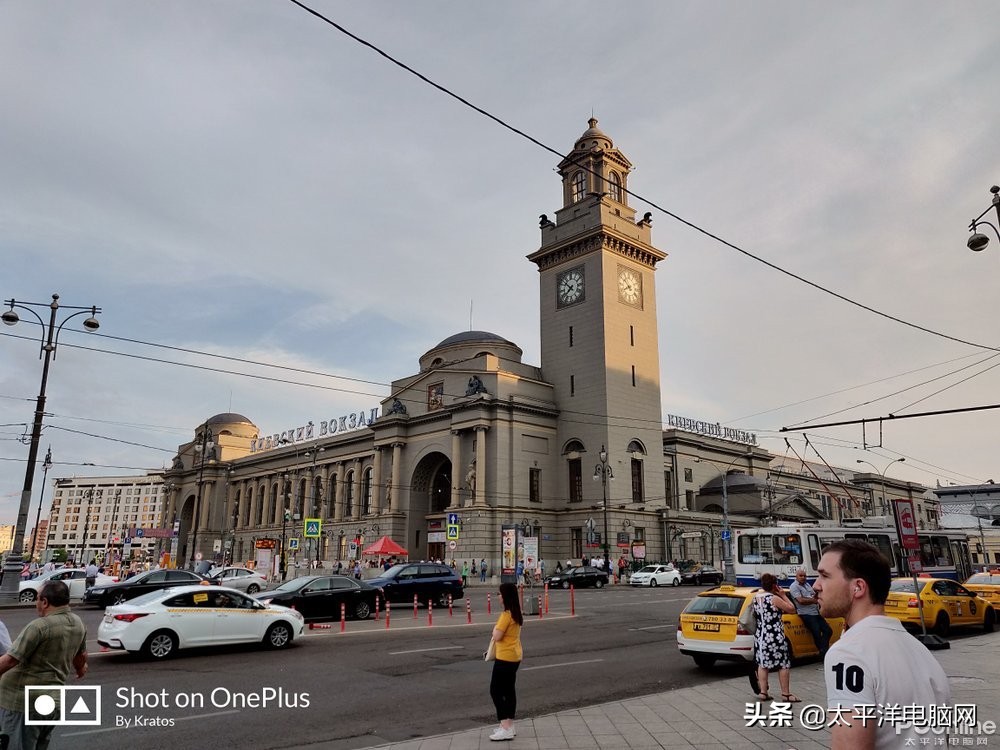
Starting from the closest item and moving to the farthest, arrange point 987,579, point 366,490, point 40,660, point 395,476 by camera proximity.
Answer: point 40,660 < point 987,579 < point 395,476 < point 366,490

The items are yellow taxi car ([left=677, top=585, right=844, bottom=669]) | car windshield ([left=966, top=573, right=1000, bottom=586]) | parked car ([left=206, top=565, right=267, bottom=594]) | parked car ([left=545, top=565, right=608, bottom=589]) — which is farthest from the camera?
parked car ([left=545, top=565, right=608, bottom=589])

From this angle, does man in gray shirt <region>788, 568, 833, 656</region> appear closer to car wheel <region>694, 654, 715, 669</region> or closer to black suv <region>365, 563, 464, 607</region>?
car wheel <region>694, 654, 715, 669</region>

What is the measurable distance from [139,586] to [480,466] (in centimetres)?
3109

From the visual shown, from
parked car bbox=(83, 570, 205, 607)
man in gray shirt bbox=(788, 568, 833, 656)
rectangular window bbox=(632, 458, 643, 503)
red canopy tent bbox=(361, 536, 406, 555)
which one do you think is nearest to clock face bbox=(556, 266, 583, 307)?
rectangular window bbox=(632, 458, 643, 503)

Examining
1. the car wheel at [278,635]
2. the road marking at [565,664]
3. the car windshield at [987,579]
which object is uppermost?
the car windshield at [987,579]

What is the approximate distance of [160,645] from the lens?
14688mm

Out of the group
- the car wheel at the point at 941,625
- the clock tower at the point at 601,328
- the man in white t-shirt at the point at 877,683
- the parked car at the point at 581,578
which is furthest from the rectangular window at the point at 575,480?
the man in white t-shirt at the point at 877,683

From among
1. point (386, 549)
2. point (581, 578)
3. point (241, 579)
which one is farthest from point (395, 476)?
point (241, 579)

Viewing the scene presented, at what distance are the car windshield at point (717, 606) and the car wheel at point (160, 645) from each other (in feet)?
34.5

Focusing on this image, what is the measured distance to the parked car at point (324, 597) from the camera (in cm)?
2258

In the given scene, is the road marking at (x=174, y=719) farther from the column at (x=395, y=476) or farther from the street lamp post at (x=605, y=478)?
the column at (x=395, y=476)

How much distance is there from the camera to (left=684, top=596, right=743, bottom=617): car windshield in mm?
13320

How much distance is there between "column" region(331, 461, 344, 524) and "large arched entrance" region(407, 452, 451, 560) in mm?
12743

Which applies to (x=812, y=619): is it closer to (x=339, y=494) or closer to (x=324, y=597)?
(x=324, y=597)
